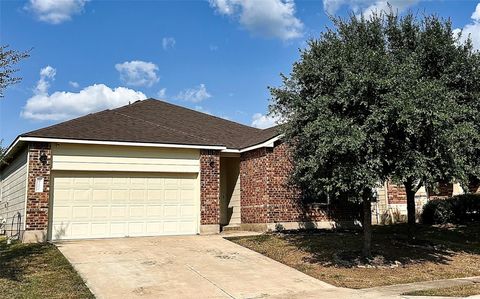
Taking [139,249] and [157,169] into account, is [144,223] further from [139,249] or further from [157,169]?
[139,249]

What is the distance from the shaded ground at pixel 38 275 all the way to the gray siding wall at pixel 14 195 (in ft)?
7.57

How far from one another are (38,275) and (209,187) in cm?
759

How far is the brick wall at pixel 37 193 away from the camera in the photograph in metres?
14.3

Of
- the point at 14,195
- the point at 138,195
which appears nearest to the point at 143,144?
the point at 138,195

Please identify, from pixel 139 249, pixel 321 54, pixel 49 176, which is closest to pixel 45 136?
pixel 49 176

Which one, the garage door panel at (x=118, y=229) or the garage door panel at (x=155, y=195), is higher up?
the garage door panel at (x=155, y=195)

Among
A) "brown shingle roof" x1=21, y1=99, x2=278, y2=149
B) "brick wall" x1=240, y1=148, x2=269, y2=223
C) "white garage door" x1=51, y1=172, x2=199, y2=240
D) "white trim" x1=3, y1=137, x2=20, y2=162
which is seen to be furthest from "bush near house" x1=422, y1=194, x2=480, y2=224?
"white trim" x1=3, y1=137, x2=20, y2=162

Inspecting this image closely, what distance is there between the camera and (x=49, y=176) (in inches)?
581

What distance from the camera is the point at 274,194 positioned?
16719 mm

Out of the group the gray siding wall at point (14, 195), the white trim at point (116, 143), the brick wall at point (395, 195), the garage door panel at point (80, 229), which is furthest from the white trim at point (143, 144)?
the brick wall at point (395, 195)

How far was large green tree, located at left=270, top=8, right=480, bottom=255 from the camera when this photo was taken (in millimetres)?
10391

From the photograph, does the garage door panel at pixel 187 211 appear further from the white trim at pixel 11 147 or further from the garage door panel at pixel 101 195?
the white trim at pixel 11 147

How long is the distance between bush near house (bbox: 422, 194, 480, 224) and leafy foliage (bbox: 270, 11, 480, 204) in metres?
8.99

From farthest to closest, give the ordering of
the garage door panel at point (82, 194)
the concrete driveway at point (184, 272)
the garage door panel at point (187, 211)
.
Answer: the garage door panel at point (187, 211) → the garage door panel at point (82, 194) → the concrete driveway at point (184, 272)
